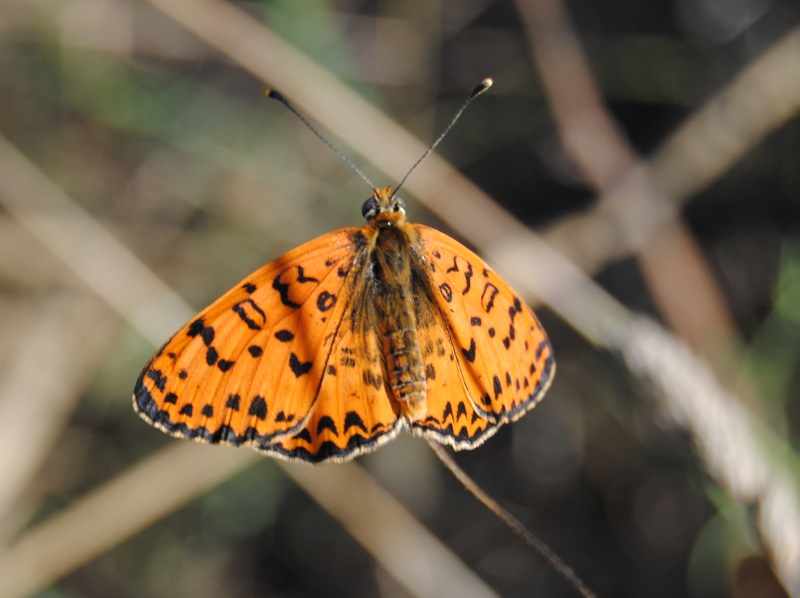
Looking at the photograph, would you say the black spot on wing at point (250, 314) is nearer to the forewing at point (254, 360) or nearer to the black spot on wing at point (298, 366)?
the forewing at point (254, 360)

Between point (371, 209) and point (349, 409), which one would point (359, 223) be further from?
point (349, 409)

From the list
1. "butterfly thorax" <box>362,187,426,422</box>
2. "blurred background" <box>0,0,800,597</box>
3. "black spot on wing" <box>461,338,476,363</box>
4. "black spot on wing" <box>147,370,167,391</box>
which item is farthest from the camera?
"blurred background" <box>0,0,800,597</box>

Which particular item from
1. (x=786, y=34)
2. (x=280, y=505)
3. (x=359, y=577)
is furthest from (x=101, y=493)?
(x=786, y=34)

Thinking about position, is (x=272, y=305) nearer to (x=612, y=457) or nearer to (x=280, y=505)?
(x=280, y=505)

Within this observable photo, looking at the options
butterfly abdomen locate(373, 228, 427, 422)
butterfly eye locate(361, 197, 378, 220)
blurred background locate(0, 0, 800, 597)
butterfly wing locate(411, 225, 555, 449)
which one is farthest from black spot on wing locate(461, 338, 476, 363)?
blurred background locate(0, 0, 800, 597)

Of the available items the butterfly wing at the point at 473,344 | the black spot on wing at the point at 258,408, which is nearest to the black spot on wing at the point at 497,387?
the butterfly wing at the point at 473,344

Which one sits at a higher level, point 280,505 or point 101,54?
point 101,54

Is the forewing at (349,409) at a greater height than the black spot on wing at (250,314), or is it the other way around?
the black spot on wing at (250,314)

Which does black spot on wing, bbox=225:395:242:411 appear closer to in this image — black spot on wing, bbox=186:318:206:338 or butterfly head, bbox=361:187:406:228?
black spot on wing, bbox=186:318:206:338
